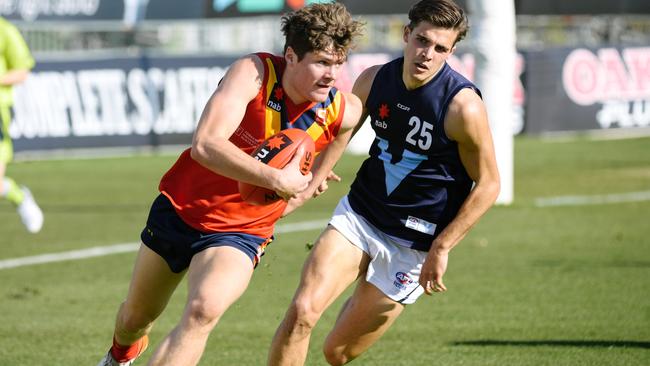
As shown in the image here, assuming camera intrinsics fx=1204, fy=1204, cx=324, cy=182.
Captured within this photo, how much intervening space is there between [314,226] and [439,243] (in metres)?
8.56

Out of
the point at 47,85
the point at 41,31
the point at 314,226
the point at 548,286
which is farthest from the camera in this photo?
the point at 41,31

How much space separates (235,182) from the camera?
21.2 ft

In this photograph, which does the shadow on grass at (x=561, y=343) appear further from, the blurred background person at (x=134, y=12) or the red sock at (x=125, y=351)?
the blurred background person at (x=134, y=12)

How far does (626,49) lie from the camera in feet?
97.9

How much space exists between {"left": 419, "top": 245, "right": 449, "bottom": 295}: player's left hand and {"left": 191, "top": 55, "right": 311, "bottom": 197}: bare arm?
0.96 meters

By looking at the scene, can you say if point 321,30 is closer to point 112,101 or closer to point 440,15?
point 440,15

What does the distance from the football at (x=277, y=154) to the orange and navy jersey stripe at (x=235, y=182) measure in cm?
17

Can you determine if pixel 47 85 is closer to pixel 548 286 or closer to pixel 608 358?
pixel 548 286

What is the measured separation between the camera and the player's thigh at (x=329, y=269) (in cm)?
678

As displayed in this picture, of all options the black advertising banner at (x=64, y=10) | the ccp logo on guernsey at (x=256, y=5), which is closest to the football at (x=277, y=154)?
the ccp logo on guernsey at (x=256, y=5)

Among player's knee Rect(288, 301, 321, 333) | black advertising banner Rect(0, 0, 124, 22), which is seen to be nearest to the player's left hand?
player's knee Rect(288, 301, 321, 333)

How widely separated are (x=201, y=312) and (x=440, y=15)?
2.16 m

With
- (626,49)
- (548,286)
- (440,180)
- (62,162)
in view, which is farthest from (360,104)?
(626,49)

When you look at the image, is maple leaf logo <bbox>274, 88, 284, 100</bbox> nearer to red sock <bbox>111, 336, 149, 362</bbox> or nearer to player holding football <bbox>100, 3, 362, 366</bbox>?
player holding football <bbox>100, 3, 362, 366</bbox>
